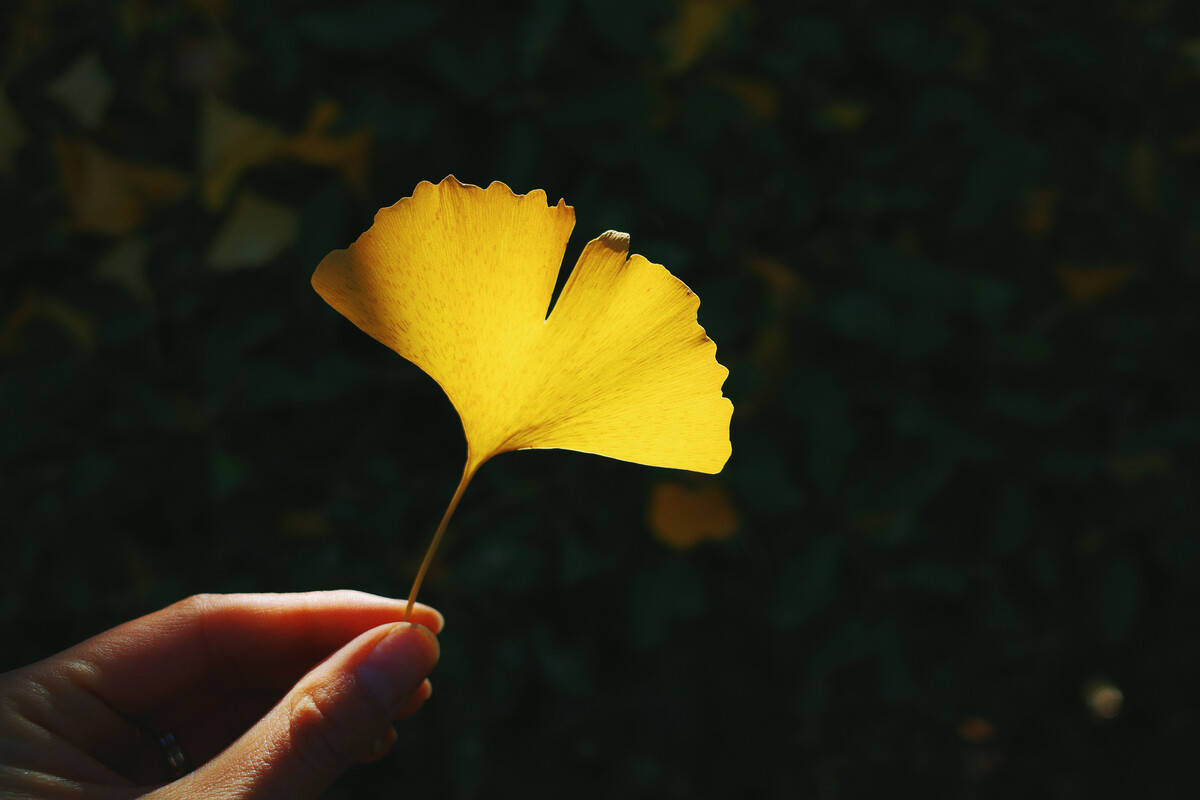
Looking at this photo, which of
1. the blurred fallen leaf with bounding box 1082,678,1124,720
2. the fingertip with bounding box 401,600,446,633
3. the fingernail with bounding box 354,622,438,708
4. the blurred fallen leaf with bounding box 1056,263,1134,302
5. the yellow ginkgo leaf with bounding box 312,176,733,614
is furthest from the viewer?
the blurred fallen leaf with bounding box 1082,678,1124,720

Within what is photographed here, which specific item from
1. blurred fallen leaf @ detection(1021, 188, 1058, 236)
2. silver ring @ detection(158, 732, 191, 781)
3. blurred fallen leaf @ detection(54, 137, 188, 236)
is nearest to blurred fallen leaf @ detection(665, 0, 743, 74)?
blurred fallen leaf @ detection(1021, 188, 1058, 236)

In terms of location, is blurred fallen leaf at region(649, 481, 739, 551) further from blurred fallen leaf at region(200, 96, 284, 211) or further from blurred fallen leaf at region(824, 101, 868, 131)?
blurred fallen leaf at region(200, 96, 284, 211)

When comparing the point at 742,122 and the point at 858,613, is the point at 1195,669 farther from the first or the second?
the point at 742,122

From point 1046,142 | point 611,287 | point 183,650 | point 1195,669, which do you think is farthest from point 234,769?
point 1195,669

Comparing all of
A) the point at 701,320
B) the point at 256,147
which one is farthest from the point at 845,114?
the point at 256,147

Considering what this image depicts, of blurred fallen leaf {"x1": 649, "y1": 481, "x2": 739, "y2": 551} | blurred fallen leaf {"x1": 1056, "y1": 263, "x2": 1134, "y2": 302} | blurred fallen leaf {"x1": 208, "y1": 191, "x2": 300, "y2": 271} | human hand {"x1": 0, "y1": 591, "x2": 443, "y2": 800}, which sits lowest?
human hand {"x1": 0, "y1": 591, "x2": 443, "y2": 800}

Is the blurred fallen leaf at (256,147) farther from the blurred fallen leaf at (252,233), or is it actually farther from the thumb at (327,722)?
the thumb at (327,722)

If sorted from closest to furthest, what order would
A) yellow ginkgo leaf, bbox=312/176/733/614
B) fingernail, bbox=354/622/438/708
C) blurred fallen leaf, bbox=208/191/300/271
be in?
1. yellow ginkgo leaf, bbox=312/176/733/614
2. fingernail, bbox=354/622/438/708
3. blurred fallen leaf, bbox=208/191/300/271
